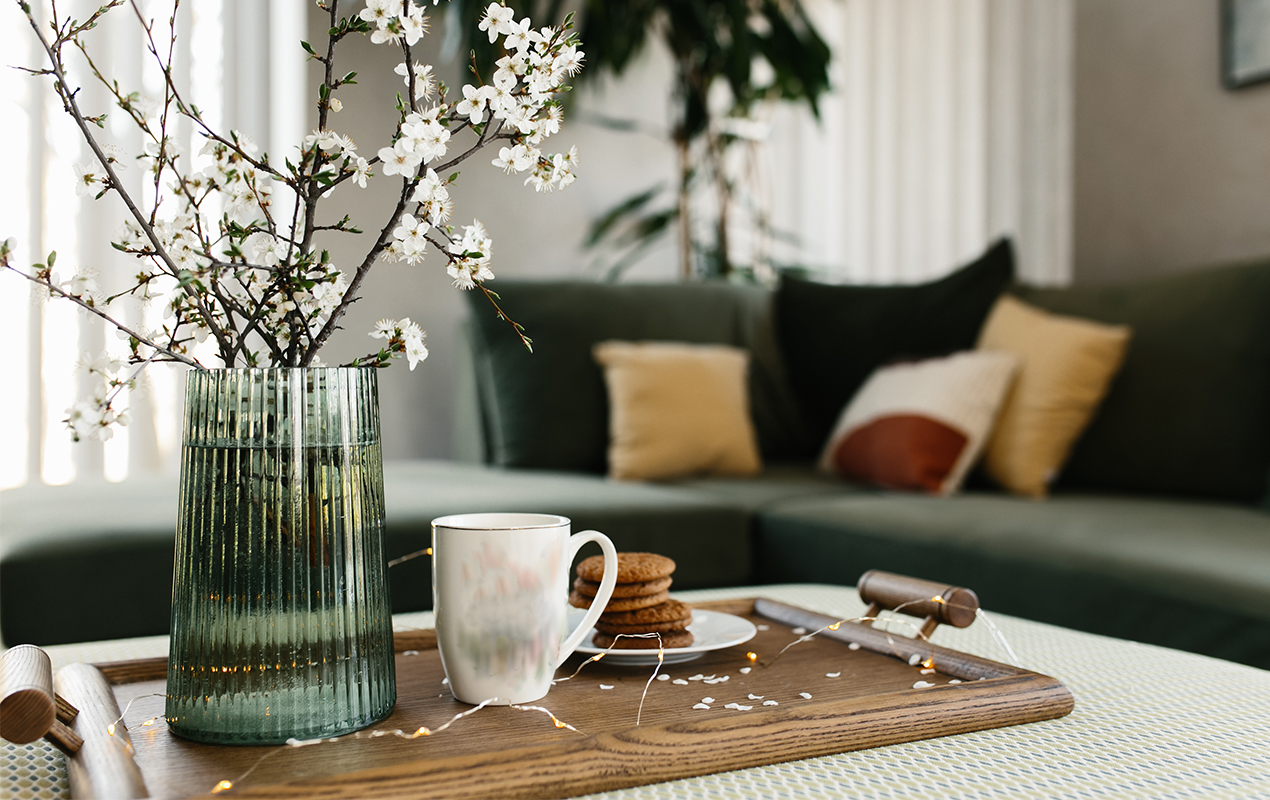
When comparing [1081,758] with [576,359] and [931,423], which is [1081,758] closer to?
[931,423]

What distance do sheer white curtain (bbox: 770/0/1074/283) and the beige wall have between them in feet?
0.33

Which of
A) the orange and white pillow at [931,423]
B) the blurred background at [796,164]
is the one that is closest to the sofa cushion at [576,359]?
the blurred background at [796,164]

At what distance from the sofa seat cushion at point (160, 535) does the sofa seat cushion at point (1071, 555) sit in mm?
178

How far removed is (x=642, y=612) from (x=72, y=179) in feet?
7.54

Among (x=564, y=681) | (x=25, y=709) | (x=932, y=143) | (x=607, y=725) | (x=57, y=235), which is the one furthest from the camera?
(x=932, y=143)

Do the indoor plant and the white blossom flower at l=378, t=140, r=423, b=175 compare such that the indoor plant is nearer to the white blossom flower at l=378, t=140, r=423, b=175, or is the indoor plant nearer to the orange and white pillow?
the white blossom flower at l=378, t=140, r=423, b=175

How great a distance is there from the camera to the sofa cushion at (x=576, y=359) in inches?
94.9

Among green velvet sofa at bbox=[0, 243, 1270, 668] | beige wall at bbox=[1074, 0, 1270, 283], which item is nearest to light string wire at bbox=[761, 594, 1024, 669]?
green velvet sofa at bbox=[0, 243, 1270, 668]

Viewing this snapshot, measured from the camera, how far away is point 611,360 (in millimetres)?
2389

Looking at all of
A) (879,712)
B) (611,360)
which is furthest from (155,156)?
(611,360)

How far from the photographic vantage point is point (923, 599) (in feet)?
2.82

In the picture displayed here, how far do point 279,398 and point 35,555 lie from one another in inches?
41.0

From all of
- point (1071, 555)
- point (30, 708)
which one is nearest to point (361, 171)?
point (30, 708)

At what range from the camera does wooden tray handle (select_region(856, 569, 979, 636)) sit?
837 millimetres
